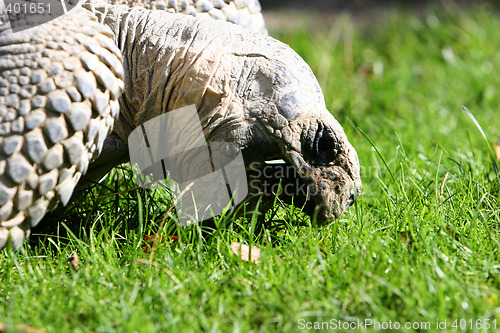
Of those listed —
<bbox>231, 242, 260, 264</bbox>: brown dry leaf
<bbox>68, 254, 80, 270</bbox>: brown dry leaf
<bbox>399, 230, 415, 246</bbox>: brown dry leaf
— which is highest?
<bbox>399, 230, 415, 246</bbox>: brown dry leaf

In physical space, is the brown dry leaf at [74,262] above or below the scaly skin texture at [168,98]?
below

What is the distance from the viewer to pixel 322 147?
188 cm

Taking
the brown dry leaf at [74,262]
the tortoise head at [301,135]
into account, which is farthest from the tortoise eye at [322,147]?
the brown dry leaf at [74,262]

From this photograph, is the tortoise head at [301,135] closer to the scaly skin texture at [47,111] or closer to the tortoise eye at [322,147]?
the tortoise eye at [322,147]

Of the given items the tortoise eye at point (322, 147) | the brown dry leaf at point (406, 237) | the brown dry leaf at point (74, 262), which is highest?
the tortoise eye at point (322, 147)

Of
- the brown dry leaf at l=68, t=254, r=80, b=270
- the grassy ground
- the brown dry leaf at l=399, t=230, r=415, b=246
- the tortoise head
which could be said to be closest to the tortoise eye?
the tortoise head

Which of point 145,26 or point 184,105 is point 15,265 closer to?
point 184,105

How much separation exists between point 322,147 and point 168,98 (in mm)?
519

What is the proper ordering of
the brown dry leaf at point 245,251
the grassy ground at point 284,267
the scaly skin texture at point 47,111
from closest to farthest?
the grassy ground at point 284,267 < the scaly skin texture at point 47,111 < the brown dry leaf at point 245,251

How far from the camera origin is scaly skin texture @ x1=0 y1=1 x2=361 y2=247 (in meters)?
1.67

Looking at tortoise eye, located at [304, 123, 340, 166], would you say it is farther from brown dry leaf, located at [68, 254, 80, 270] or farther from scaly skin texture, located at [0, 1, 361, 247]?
brown dry leaf, located at [68, 254, 80, 270]

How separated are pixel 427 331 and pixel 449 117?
2499mm

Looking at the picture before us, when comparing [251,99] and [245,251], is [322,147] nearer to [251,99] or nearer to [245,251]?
[251,99]

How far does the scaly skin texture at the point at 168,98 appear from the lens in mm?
1666
